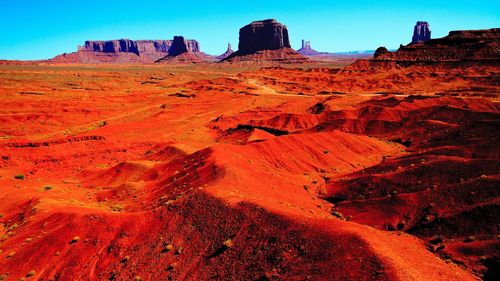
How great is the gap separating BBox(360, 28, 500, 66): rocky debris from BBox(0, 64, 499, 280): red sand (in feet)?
197

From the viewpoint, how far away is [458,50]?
103m

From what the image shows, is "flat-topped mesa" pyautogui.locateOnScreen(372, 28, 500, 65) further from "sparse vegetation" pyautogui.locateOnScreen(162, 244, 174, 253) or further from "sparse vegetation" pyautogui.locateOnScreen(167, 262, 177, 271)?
"sparse vegetation" pyautogui.locateOnScreen(167, 262, 177, 271)

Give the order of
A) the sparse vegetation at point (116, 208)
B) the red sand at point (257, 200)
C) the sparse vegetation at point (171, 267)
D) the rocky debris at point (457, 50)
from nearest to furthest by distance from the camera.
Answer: the red sand at point (257, 200), the sparse vegetation at point (171, 267), the sparse vegetation at point (116, 208), the rocky debris at point (457, 50)

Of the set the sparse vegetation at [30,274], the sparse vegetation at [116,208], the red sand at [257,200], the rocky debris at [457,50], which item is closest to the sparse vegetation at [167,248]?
the red sand at [257,200]

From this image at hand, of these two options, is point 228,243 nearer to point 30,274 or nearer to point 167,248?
point 167,248

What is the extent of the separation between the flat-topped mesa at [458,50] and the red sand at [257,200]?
60649 millimetres

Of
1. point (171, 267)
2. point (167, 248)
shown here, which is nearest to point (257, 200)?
point (167, 248)

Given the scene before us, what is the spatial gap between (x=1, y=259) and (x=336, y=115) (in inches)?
1580

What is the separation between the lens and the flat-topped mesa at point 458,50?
96.6m

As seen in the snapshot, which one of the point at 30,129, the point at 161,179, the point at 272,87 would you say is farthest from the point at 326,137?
the point at 272,87

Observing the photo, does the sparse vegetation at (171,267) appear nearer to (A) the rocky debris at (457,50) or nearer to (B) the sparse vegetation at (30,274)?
(B) the sparse vegetation at (30,274)

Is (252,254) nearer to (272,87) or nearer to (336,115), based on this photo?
(336,115)

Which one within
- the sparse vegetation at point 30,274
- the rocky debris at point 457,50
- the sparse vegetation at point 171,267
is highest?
the rocky debris at point 457,50

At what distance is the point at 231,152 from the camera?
86.6ft
